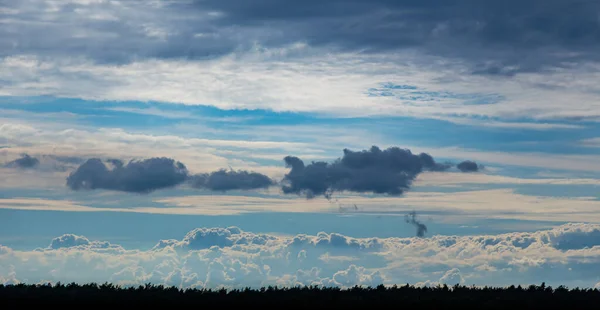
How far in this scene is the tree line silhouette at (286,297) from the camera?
255 ft

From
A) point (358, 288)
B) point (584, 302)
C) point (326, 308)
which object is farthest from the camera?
point (358, 288)

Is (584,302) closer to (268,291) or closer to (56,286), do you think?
(268,291)

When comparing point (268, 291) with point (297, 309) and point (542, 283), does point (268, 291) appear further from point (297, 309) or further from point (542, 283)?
point (542, 283)

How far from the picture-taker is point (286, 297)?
80.9 meters

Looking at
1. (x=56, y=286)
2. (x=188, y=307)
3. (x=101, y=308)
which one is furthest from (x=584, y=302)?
(x=56, y=286)

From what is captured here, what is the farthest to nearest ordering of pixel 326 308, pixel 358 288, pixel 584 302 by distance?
pixel 358 288
pixel 584 302
pixel 326 308

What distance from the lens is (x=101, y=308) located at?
76375mm

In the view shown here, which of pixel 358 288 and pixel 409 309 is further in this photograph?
pixel 358 288

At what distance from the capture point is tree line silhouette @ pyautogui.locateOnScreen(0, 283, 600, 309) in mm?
77875

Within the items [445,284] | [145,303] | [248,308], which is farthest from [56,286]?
[445,284]

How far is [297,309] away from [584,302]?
28559 millimetres

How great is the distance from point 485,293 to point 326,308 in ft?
63.3

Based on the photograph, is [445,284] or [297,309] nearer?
[297,309]

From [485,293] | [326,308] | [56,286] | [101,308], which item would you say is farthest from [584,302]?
[56,286]
